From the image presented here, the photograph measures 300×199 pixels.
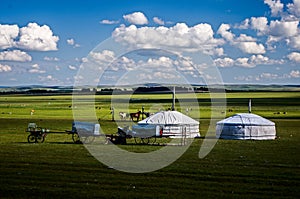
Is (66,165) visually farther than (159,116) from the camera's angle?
No

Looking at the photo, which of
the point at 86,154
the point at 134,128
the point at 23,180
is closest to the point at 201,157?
the point at 86,154

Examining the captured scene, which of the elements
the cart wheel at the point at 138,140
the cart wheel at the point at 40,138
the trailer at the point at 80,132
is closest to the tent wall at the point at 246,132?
the cart wheel at the point at 138,140

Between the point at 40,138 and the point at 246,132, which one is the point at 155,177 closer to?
the point at 40,138

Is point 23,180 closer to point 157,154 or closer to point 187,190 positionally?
point 187,190

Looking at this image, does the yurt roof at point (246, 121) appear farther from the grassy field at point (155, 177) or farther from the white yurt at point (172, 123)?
the grassy field at point (155, 177)

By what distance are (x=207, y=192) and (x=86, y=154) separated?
37.5ft

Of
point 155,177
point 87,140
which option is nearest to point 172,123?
point 87,140

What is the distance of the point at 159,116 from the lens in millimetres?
39438

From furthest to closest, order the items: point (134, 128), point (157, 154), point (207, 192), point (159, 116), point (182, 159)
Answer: point (159, 116) → point (134, 128) → point (157, 154) → point (182, 159) → point (207, 192)

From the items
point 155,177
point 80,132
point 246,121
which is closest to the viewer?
point 155,177

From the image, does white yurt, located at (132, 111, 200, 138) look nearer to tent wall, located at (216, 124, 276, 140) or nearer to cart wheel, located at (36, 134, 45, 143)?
tent wall, located at (216, 124, 276, 140)

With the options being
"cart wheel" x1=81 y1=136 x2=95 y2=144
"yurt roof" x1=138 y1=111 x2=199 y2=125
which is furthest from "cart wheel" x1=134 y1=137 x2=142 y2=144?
"cart wheel" x1=81 y1=136 x2=95 y2=144

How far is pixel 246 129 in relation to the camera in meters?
38.8

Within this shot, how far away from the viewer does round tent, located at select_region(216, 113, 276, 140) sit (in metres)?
38.9
